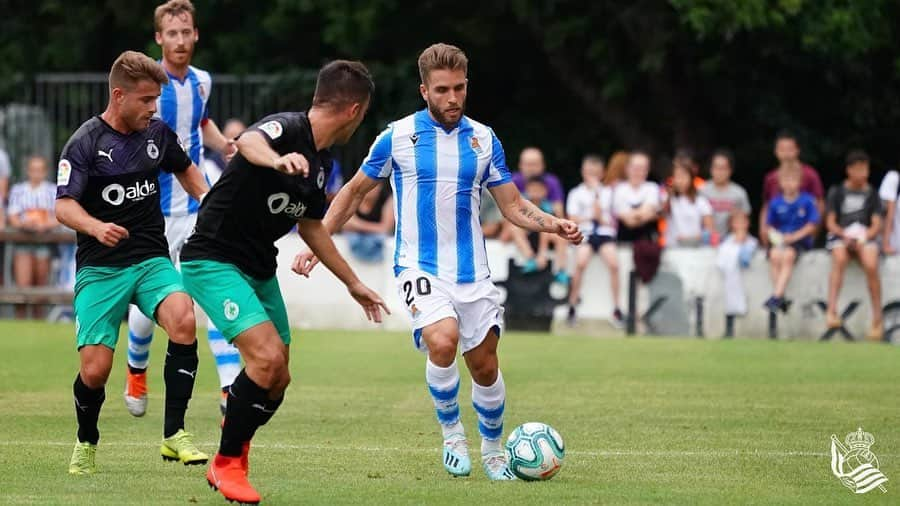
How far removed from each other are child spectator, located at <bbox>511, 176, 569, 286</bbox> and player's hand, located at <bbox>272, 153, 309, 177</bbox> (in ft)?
38.6

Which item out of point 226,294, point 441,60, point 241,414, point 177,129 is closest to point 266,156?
point 226,294

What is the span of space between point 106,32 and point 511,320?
981cm

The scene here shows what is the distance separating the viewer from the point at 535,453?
8.41 meters

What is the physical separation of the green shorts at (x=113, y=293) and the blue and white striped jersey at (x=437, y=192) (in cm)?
127

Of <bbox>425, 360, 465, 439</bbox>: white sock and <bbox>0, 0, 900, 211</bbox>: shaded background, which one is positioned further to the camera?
<bbox>0, 0, 900, 211</bbox>: shaded background

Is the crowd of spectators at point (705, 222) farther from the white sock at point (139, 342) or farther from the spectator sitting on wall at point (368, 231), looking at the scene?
the white sock at point (139, 342)

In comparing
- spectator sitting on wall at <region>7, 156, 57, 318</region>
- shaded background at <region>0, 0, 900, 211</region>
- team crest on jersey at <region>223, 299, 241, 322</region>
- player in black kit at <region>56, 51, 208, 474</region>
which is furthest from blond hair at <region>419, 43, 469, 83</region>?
spectator sitting on wall at <region>7, 156, 57, 318</region>

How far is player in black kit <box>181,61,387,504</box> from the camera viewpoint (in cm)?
762

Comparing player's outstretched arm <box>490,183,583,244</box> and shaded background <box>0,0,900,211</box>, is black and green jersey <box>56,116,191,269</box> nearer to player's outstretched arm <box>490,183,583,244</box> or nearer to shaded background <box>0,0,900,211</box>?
player's outstretched arm <box>490,183,583,244</box>

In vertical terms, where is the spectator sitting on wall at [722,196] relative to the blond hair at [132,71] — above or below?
below

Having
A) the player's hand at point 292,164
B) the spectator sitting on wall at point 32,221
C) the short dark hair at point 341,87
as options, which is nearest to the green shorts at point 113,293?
the short dark hair at point 341,87

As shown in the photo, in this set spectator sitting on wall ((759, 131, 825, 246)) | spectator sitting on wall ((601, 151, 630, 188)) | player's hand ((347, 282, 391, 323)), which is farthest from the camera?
spectator sitting on wall ((601, 151, 630, 188))

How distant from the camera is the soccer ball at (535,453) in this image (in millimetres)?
8398

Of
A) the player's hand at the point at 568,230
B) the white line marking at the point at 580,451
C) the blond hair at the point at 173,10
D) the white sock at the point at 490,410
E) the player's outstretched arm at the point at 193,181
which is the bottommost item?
the white line marking at the point at 580,451
